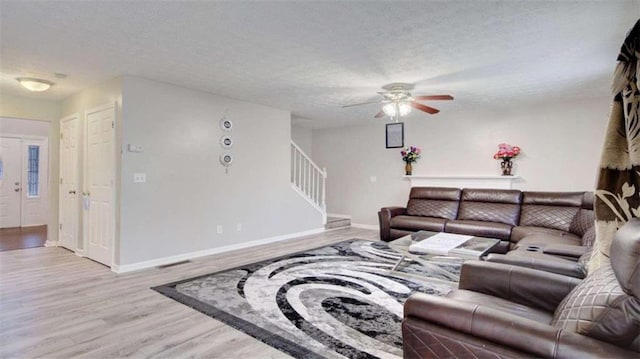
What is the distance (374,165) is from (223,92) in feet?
12.6

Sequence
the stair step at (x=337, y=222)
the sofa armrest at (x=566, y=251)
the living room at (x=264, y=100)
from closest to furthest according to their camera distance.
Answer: the living room at (x=264, y=100)
the sofa armrest at (x=566, y=251)
the stair step at (x=337, y=222)

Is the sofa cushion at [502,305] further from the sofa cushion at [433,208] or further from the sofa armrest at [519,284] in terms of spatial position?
the sofa cushion at [433,208]

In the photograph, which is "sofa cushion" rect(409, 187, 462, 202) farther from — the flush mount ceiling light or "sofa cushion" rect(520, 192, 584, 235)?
the flush mount ceiling light

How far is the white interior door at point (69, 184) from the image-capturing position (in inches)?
195

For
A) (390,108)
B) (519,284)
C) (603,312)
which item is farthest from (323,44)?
(603,312)

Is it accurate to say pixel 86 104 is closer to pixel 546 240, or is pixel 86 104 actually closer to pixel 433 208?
pixel 433 208

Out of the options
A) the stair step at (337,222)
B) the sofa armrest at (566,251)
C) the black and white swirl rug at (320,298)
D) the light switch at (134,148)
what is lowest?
the black and white swirl rug at (320,298)

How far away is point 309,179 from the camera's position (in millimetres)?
6988

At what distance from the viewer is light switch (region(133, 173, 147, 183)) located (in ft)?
13.6

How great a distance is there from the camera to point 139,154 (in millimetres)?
4164

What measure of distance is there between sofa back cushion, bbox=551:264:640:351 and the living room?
5.52 ft

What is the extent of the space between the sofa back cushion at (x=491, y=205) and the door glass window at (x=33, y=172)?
9.25 meters

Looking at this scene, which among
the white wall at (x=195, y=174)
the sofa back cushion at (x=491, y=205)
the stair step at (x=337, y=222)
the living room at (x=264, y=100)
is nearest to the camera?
the living room at (x=264, y=100)


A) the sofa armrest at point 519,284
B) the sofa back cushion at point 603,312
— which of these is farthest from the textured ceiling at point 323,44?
the sofa back cushion at point 603,312
